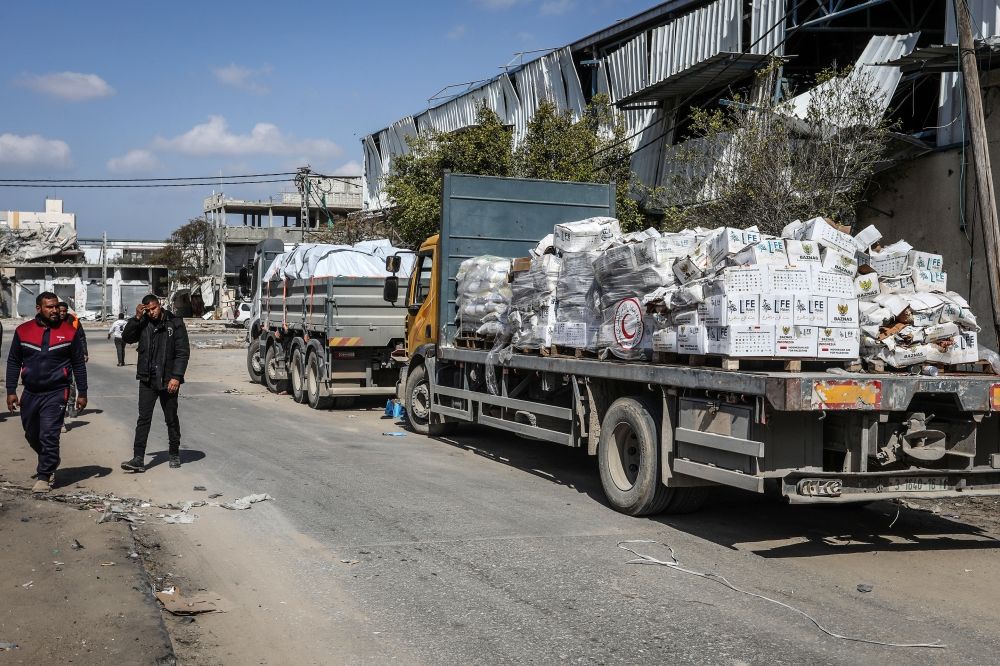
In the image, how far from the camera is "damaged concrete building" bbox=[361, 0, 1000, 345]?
15.0 m

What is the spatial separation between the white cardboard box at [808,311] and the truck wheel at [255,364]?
52.0ft

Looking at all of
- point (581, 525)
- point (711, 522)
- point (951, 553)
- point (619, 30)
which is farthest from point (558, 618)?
point (619, 30)

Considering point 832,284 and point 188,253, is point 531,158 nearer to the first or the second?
point 832,284

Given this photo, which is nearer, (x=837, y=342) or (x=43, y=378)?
(x=837, y=342)

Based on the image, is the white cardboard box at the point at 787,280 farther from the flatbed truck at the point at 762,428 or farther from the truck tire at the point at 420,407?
the truck tire at the point at 420,407

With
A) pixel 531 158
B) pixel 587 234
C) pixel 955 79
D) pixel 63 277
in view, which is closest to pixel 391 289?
pixel 587 234

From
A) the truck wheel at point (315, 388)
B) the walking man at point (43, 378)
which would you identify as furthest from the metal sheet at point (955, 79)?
the walking man at point (43, 378)

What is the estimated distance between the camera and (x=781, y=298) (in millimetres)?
6508

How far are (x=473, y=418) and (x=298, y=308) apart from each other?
716 centimetres

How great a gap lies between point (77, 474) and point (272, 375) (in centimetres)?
971

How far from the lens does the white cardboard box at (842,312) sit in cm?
657

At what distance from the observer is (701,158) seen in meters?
16.0

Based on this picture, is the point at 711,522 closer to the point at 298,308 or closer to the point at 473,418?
the point at 473,418

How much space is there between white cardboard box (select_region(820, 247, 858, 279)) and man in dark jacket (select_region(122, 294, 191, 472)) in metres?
6.37
